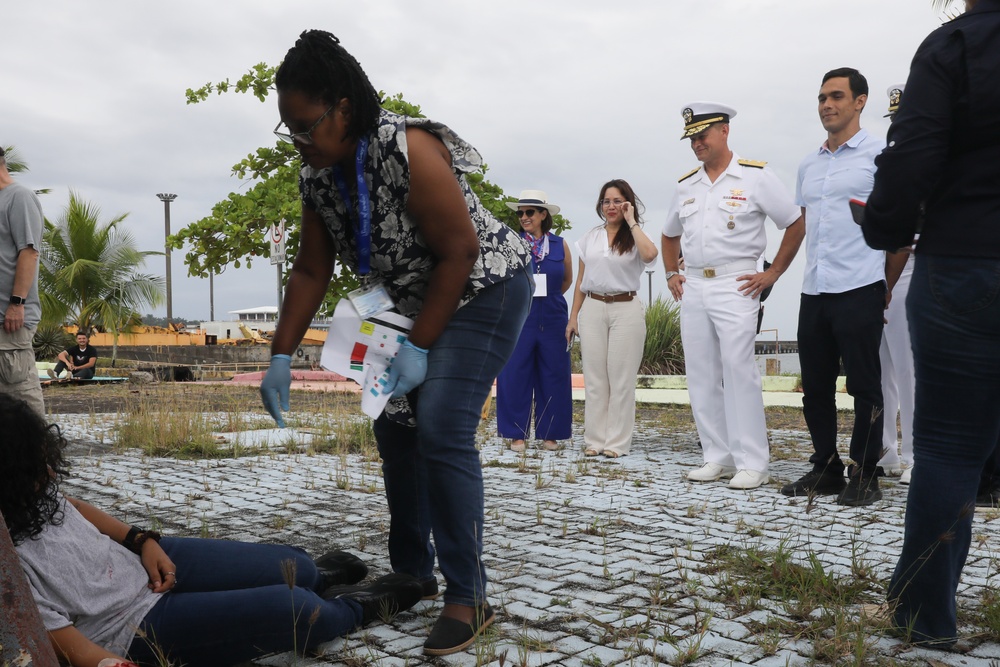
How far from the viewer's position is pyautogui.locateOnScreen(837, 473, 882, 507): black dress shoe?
5.20 meters

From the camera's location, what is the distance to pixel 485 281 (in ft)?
9.71

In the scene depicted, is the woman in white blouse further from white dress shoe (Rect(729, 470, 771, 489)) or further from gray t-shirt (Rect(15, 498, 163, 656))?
gray t-shirt (Rect(15, 498, 163, 656))

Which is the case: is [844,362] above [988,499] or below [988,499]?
above

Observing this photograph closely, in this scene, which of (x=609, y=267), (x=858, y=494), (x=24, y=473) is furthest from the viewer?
(x=609, y=267)

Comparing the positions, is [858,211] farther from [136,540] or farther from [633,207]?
[633,207]

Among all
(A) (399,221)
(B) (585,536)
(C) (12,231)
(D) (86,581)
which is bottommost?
(B) (585,536)

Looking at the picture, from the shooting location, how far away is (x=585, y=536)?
4.45 metres

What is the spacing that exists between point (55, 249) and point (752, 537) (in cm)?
3088

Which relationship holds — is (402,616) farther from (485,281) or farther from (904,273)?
(904,273)

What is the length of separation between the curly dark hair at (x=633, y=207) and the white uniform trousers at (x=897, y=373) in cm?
206

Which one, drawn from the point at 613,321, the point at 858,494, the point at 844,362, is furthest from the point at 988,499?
the point at 613,321

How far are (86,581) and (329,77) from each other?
1530mm

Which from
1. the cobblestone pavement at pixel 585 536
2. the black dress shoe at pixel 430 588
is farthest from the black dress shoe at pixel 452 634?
the black dress shoe at pixel 430 588

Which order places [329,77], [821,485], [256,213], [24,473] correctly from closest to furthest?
[24,473] < [329,77] < [821,485] < [256,213]
